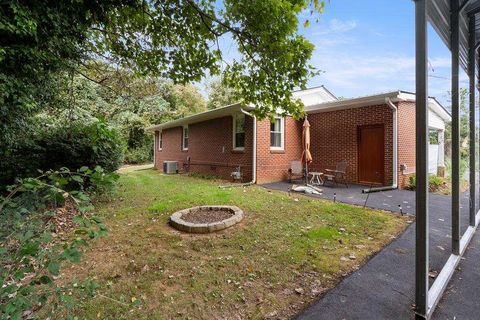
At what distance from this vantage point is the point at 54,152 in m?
6.70

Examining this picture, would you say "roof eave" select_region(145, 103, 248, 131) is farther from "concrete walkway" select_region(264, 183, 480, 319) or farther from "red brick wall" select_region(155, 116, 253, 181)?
"concrete walkway" select_region(264, 183, 480, 319)

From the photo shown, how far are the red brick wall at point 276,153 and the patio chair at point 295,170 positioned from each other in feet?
0.70

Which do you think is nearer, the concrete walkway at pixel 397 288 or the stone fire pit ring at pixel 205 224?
A: the concrete walkway at pixel 397 288

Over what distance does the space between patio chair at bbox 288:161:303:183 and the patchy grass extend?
4.33 meters

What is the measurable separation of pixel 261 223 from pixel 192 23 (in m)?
3.98

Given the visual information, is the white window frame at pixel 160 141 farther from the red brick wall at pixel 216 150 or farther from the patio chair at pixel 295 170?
the patio chair at pixel 295 170

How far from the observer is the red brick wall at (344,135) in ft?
28.5

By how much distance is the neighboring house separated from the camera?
8.67 metres

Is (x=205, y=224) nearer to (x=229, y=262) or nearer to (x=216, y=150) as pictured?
(x=229, y=262)

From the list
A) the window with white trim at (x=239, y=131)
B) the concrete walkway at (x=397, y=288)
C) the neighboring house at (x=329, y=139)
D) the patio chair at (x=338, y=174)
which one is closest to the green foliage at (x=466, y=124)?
the neighboring house at (x=329, y=139)

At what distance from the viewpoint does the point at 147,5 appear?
190 inches

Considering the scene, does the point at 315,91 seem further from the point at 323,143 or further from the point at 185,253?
the point at 185,253

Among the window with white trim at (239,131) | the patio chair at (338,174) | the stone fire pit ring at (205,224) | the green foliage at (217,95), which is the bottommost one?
the stone fire pit ring at (205,224)

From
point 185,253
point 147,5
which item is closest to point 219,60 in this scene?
point 147,5
